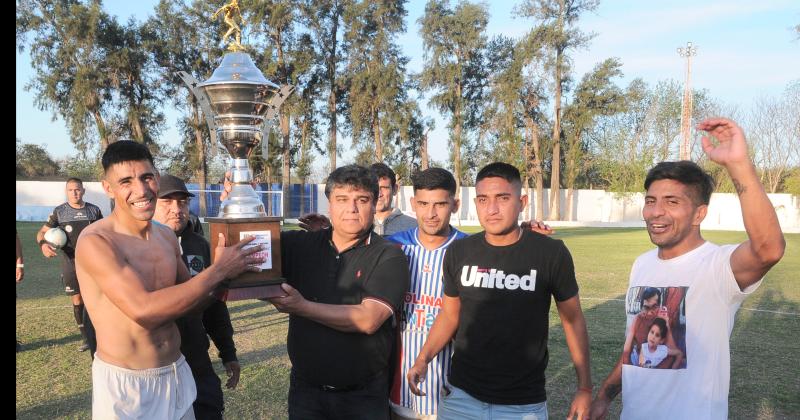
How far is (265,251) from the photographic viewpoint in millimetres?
2918

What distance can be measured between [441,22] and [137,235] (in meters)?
43.5

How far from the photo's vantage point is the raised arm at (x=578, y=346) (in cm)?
300

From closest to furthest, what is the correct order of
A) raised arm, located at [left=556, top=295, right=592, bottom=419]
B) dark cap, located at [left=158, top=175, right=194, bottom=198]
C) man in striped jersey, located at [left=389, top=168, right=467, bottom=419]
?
1. raised arm, located at [left=556, top=295, right=592, bottom=419]
2. man in striped jersey, located at [left=389, top=168, right=467, bottom=419]
3. dark cap, located at [left=158, top=175, right=194, bottom=198]


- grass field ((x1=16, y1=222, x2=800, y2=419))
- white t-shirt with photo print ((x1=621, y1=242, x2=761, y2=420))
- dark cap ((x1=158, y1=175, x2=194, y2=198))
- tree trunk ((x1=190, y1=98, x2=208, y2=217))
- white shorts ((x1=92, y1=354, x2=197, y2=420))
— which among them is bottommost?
grass field ((x1=16, y1=222, x2=800, y2=419))

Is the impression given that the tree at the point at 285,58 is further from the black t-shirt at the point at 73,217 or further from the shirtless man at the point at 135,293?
the shirtless man at the point at 135,293

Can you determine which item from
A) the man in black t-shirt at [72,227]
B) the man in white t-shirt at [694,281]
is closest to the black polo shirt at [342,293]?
the man in white t-shirt at [694,281]

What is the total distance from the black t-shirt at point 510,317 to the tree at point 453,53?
4031 centimetres

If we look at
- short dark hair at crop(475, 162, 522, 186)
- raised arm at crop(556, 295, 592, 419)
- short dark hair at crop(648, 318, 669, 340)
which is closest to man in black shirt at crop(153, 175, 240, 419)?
short dark hair at crop(475, 162, 522, 186)

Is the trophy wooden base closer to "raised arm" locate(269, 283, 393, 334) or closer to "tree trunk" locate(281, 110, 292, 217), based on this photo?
"raised arm" locate(269, 283, 393, 334)

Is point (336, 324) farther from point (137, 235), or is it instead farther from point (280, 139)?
point (280, 139)

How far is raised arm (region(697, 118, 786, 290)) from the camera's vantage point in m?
2.38

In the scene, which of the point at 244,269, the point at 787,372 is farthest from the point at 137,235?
the point at 787,372

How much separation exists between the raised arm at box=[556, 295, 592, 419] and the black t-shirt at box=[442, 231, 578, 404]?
7cm

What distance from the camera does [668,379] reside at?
2703 mm
